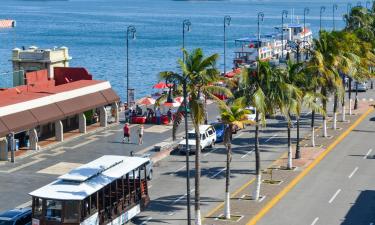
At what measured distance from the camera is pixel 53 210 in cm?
3303

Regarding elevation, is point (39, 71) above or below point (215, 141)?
above

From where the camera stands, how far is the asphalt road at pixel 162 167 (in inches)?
1666

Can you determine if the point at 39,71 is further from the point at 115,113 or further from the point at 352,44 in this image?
the point at 352,44

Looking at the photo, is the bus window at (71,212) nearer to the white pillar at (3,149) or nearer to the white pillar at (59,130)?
the white pillar at (3,149)

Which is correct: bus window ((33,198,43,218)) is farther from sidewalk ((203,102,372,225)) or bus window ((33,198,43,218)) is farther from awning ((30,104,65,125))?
awning ((30,104,65,125))

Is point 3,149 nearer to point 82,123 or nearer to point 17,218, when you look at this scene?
point 82,123

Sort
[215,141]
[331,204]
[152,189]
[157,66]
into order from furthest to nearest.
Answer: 1. [157,66]
2. [215,141]
3. [152,189]
4. [331,204]

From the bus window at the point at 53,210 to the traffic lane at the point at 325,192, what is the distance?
11011 millimetres

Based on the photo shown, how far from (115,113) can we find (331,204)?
105 ft

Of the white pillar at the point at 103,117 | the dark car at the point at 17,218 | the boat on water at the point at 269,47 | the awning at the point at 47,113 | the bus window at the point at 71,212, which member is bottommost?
the dark car at the point at 17,218

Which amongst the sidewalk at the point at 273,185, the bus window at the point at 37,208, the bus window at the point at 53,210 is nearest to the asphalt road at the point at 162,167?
the sidewalk at the point at 273,185

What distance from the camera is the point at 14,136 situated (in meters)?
57.0

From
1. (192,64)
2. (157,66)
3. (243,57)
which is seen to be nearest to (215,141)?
(192,64)

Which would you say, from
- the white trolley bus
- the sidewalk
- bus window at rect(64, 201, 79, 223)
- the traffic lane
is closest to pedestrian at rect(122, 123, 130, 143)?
the sidewalk
